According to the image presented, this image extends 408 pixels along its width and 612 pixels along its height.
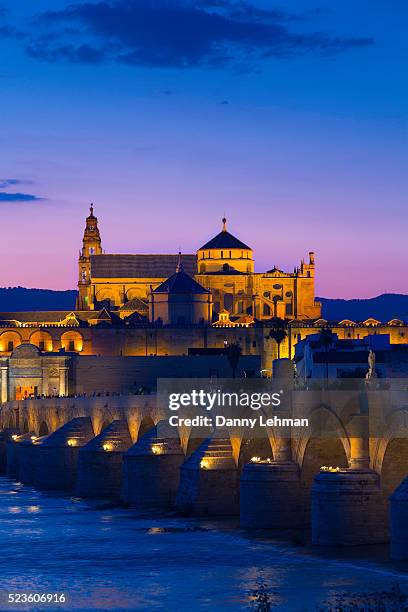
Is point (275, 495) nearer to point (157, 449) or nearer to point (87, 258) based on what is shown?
point (157, 449)

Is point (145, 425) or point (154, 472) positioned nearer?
point (154, 472)

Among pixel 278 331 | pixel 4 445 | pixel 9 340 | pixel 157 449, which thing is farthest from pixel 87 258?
pixel 157 449

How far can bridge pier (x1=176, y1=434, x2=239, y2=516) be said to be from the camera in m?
56.2

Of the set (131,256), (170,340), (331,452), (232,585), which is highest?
(131,256)

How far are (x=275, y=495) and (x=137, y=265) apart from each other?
105512 mm

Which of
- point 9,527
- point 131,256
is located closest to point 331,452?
point 9,527

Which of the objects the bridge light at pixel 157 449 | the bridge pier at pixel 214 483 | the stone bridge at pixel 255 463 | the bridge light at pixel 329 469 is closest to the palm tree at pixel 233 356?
the stone bridge at pixel 255 463

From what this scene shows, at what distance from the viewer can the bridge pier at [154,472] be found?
61812mm

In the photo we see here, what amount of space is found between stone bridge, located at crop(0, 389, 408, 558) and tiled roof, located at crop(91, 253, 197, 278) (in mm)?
70198

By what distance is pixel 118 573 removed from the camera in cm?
4638

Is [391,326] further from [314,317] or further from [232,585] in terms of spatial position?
[232,585]

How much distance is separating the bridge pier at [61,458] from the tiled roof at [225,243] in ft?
241

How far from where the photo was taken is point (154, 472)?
2436 inches

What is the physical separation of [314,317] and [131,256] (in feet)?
69.3
